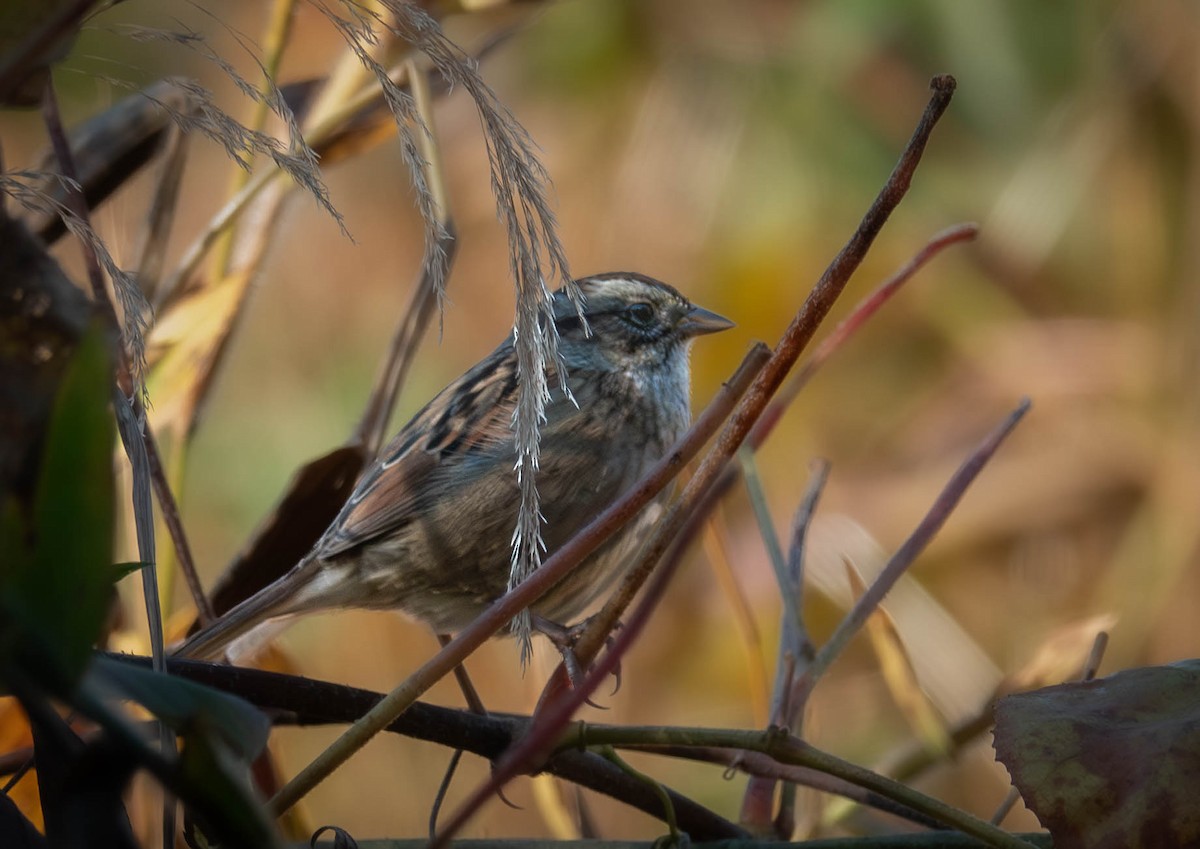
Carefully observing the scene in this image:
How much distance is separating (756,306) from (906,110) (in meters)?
0.70

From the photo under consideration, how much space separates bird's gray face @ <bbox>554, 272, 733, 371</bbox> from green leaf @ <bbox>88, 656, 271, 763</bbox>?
1.61 metres

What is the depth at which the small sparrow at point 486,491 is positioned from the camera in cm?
190

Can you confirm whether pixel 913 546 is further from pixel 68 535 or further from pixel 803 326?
pixel 68 535

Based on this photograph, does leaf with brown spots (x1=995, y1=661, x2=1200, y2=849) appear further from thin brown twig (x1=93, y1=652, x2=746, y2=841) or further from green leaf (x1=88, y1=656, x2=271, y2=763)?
green leaf (x1=88, y1=656, x2=271, y2=763)

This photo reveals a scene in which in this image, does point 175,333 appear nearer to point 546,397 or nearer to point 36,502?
point 546,397

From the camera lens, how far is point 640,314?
2287 mm

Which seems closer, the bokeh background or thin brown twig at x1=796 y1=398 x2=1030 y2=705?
thin brown twig at x1=796 y1=398 x2=1030 y2=705

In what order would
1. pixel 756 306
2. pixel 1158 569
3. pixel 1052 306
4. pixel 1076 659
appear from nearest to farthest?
pixel 1076 659, pixel 1158 569, pixel 756 306, pixel 1052 306

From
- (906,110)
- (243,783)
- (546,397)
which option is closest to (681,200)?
(906,110)

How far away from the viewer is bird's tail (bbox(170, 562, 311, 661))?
4.26 ft

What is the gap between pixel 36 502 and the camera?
49cm

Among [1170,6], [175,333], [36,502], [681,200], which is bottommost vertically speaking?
[36,502]

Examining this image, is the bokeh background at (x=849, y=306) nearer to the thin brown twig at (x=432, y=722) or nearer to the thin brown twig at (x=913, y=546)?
the thin brown twig at (x=913, y=546)

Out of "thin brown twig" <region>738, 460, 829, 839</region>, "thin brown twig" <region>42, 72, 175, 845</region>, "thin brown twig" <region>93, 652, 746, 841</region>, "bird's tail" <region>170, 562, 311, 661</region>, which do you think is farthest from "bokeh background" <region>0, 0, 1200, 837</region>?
"thin brown twig" <region>42, 72, 175, 845</region>
